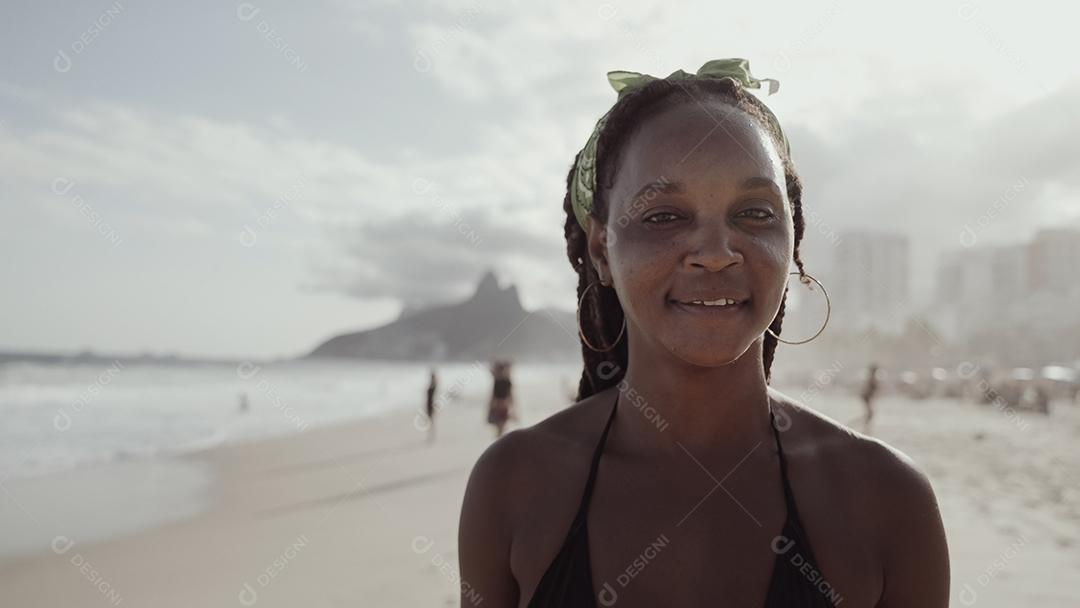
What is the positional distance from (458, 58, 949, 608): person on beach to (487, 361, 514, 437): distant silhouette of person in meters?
10.6

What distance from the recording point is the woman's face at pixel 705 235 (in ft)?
4.71

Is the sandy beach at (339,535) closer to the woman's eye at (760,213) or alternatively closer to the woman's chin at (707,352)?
the woman's chin at (707,352)

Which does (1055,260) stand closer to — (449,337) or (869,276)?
(869,276)

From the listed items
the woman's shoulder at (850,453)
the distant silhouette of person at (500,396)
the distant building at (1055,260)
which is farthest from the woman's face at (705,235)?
the distant building at (1055,260)

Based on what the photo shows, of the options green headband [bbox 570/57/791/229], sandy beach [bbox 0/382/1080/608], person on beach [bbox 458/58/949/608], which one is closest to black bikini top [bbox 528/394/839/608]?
person on beach [bbox 458/58/949/608]

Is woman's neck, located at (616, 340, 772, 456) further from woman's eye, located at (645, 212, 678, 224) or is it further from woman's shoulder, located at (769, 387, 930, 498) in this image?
woman's eye, located at (645, 212, 678, 224)

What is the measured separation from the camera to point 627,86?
178 cm

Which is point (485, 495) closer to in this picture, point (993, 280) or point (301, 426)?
point (301, 426)

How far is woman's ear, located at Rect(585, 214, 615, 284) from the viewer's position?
1.74 m

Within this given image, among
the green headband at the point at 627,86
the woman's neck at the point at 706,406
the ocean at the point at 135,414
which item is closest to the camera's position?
the woman's neck at the point at 706,406

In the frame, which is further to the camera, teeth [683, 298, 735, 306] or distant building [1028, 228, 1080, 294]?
distant building [1028, 228, 1080, 294]

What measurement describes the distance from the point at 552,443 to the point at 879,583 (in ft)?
2.39

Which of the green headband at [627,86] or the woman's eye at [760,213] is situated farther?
the green headband at [627,86]

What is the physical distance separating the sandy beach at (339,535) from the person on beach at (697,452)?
471 cm
